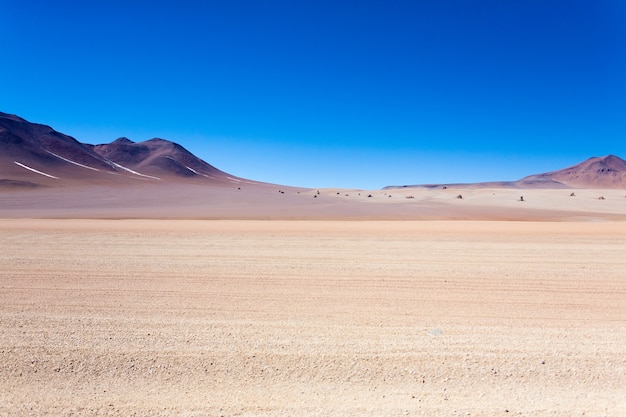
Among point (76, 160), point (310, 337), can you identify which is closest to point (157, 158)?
point (76, 160)

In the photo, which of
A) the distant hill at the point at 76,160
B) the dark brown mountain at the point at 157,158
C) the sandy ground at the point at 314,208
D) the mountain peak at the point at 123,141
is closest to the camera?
the sandy ground at the point at 314,208

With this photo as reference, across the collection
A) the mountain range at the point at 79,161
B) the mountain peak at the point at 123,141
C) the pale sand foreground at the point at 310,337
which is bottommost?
the pale sand foreground at the point at 310,337

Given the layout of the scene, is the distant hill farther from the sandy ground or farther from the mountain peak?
the sandy ground

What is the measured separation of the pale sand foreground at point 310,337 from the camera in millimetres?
4078

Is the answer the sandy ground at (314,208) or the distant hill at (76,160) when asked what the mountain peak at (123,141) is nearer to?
the distant hill at (76,160)

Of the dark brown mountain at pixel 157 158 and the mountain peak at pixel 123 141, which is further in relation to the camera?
the mountain peak at pixel 123 141

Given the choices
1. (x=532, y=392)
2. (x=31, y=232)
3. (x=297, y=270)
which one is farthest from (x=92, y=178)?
(x=532, y=392)

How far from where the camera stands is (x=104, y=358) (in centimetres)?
491

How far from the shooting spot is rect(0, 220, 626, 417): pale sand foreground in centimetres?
408

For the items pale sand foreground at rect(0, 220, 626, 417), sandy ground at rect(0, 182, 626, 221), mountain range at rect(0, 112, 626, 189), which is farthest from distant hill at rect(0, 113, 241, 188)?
pale sand foreground at rect(0, 220, 626, 417)

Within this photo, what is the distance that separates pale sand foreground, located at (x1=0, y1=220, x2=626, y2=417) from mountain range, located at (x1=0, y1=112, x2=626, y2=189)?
2870 inches

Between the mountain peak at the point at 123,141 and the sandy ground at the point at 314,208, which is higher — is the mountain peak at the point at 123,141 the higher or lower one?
the higher one

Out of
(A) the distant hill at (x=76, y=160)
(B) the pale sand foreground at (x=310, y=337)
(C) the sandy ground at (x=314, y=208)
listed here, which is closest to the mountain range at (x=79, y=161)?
(A) the distant hill at (x=76, y=160)

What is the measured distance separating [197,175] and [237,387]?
155 m
